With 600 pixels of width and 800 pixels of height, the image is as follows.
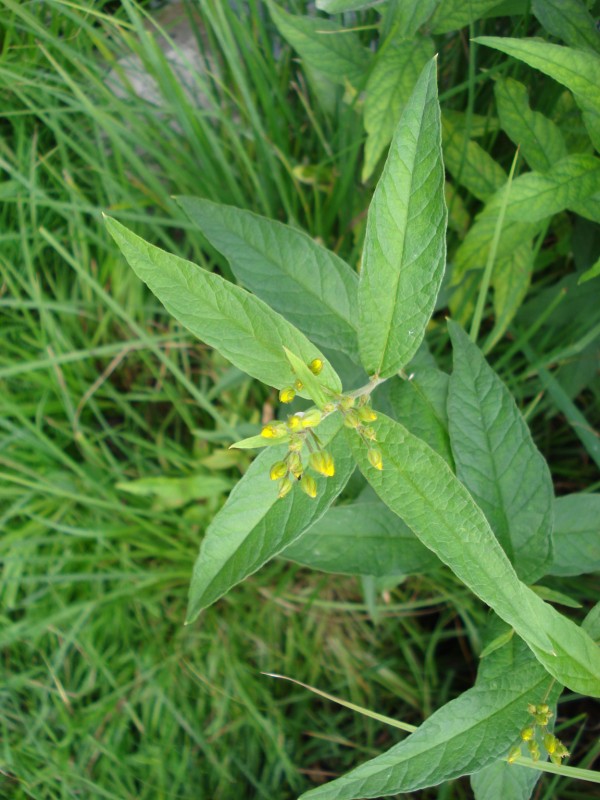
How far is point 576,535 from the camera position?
1.04 m

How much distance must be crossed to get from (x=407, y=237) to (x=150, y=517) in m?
1.18

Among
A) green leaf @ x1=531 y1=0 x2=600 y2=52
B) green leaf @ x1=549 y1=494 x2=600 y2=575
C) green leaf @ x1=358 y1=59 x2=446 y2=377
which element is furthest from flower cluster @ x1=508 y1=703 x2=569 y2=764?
green leaf @ x1=531 y1=0 x2=600 y2=52

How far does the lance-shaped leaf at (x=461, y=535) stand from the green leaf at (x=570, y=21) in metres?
0.71

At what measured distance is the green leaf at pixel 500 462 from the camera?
954 mm

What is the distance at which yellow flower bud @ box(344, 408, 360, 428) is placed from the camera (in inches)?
30.7

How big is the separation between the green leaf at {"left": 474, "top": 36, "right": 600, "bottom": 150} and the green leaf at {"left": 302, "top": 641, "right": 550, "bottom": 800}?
2.51 ft

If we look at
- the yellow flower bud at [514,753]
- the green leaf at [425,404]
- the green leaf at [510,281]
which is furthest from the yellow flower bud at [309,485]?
the green leaf at [510,281]

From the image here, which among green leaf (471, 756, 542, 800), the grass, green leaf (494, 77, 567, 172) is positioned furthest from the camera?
the grass

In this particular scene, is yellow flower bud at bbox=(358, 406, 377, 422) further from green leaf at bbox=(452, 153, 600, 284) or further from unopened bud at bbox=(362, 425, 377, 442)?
green leaf at bbox=(452, 153, 600, 284)

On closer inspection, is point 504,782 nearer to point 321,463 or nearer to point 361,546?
point 361,546

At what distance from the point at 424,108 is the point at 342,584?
1265 millimetres

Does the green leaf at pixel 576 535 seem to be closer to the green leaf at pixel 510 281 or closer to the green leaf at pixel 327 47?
the green leaf at pixel 510 281

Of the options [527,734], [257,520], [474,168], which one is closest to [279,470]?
[257,520]

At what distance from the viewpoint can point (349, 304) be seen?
979 mm
